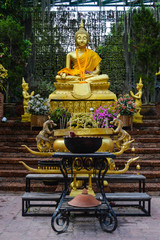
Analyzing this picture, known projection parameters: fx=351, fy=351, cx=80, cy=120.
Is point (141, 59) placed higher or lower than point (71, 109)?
higher

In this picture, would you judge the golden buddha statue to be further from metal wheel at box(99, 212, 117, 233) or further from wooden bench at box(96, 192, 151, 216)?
metal wheel at box(99, 212, 117, 233)

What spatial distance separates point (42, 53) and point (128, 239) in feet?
59.8

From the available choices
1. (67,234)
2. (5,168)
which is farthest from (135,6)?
(67,234)

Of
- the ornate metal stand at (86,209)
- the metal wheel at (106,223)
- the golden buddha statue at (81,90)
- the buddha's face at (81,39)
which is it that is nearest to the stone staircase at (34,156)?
the golden buddha statue at (81,90)

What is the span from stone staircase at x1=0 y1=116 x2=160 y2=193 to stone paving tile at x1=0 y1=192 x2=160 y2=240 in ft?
5.40

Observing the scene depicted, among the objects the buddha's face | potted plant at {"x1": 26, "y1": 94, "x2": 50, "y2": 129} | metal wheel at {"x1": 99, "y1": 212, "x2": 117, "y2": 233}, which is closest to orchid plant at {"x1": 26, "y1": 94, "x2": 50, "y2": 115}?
potted plant at {"x1": 26, "y1": 94, "x2": 50, "y2": 129}

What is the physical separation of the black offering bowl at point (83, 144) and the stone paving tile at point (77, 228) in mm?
980

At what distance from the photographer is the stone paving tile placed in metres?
4.08

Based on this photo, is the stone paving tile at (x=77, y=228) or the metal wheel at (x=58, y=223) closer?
the stone paving tile at (x=77, y=228)

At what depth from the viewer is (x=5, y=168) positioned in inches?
326

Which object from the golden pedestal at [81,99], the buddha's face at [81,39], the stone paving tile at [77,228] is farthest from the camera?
the buddha's face at [81,39]

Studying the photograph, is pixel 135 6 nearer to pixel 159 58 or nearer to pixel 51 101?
pixel 159 58

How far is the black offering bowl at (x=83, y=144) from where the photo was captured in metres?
4.62

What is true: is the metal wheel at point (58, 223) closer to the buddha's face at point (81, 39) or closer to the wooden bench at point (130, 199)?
the wooden bench at point (130, 199)
